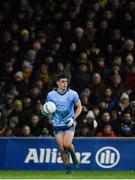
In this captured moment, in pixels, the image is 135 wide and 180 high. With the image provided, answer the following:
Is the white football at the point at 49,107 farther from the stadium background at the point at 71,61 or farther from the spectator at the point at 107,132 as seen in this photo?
the spectator at the point at 107,132

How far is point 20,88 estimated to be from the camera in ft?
65.6

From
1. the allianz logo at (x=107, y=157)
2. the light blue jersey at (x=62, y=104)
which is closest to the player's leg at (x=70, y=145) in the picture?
the light blue jersey at (x=62, y=104)

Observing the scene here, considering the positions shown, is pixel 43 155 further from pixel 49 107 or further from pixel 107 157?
pixel 49 107

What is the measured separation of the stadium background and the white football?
2.30 metres

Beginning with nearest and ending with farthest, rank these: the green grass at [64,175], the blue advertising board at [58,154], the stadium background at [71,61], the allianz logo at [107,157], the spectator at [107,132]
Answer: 1. the green grass at [64,175]
2. the blue advertising board at [58,154]
3. the allianz logo at [107,157]
4. the spectator at [107,132]
5. the stadium background at [71,61]

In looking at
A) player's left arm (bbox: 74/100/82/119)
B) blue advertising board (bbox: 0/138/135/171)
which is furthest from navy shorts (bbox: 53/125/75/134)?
blue advertising board (bbox: 0/138/135/171)

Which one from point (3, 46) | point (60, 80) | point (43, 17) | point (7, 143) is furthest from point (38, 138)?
point (43, 17)

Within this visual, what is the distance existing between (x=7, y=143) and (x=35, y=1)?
6020 millimetres

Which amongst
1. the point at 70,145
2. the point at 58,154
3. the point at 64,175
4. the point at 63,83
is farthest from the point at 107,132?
the point at 63,83

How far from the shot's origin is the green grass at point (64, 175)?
1620 centimetres

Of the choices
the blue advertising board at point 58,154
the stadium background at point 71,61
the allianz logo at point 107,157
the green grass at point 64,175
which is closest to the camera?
the green grass at point 64,175

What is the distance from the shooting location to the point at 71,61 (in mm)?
21547

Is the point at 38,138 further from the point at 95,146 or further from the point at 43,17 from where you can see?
the point at 43,17

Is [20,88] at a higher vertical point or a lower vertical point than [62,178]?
higher
